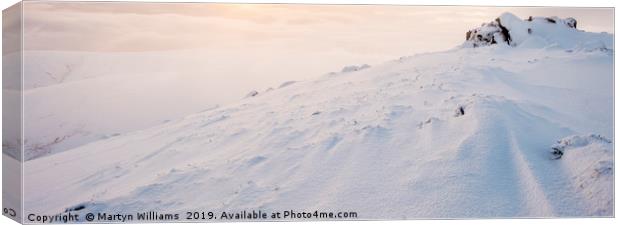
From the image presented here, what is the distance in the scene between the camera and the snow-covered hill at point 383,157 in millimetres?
10125

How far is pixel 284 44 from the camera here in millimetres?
11359

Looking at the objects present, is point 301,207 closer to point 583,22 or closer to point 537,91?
point 537,91

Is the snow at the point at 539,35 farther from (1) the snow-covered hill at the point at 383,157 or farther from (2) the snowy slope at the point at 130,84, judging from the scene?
(2) the snowy slope at the point at 130,84

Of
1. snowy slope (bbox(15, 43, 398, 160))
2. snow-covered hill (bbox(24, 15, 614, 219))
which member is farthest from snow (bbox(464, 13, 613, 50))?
snowy slope (bbox(15, 43, 398, 160))

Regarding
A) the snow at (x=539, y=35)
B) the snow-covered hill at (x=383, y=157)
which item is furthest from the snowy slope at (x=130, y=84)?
the snow at (x=539, y=35)

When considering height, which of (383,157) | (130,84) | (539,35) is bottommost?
(383,157)

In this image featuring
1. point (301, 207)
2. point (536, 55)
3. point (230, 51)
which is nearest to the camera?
point (301, 207)

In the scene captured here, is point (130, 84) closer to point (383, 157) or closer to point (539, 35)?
point (383, 157)

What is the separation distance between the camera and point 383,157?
10414 mm

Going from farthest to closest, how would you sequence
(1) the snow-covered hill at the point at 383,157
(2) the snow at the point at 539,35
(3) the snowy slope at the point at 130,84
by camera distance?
1. (2) the snow at the point at 539,35
2. (3) the snowy slope at the point at 130,84
3. (1) the snow-covered hill at the point at 383,157

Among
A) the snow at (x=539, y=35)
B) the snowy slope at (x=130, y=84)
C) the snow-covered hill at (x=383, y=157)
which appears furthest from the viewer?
the snow at (x=539, y=35)

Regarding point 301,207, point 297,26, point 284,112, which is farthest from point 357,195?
point 297,26

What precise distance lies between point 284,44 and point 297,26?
36cm

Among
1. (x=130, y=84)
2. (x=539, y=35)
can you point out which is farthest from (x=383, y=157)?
(x=539, y=35)
